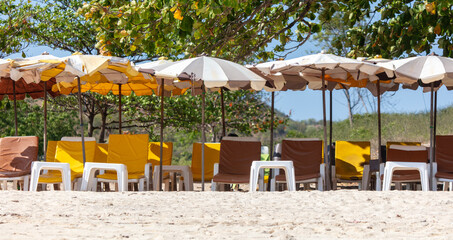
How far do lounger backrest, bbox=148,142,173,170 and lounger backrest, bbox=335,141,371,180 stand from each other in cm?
276

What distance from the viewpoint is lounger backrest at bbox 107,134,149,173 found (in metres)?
8.03

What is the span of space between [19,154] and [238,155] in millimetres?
3166

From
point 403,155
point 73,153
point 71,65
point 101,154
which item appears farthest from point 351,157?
point 71,65

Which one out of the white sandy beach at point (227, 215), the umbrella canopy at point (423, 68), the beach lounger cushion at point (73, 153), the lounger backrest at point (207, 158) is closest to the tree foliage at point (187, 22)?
the lounger backrest at point (207, 158)

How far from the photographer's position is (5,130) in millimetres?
18984

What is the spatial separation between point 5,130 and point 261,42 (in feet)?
36.7

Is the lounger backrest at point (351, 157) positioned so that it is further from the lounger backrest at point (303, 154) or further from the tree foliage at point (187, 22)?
the tree foliage at point (187, 22)

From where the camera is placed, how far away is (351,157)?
9391 millimetres

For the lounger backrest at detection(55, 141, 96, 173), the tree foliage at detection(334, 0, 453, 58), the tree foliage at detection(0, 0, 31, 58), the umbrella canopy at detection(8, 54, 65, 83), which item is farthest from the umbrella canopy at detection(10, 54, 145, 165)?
the tree foliage at detection(0, 0, 31, 58)

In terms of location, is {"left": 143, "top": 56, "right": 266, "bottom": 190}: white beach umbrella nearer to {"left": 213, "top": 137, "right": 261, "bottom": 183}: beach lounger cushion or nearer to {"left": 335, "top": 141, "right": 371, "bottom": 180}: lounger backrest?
{"left": 213, "top": 137, "right": 261, "bottom": 183}: beach lounger cushion

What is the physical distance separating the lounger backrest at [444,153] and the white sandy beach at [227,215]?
4.63ft

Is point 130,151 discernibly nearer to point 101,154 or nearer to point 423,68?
point 101,154

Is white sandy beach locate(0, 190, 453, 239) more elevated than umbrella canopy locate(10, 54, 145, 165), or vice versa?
umbrella canopy locate(10, 54, 145, 165)

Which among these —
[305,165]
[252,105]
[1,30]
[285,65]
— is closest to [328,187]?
[305,165]
